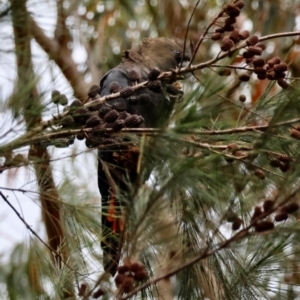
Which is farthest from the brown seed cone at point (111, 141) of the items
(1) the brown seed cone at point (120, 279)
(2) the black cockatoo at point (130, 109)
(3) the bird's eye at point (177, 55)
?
(3) the bird's eye at point (177, 55)

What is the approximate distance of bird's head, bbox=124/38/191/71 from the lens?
2236 mm

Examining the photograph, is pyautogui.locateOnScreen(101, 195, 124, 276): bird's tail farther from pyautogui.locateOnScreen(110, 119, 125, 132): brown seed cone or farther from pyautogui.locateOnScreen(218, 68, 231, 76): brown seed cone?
pyautogui.locateOnScreen(218, 68, 231, 76): brown seed cone

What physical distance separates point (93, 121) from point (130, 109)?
76 centimetres

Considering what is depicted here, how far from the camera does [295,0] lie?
13.2 feet

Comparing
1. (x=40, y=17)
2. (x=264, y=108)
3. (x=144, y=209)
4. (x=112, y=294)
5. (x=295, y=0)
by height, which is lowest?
(x=112, y=294)

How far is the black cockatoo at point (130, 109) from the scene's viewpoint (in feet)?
3.83

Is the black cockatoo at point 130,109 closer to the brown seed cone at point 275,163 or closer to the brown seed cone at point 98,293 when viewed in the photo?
the brown seed cone at point 98,293

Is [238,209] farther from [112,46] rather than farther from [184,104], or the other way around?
[112,46]

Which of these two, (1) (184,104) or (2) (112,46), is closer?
(1) (184,104)

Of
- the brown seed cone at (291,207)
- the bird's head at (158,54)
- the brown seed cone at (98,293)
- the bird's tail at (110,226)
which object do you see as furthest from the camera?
the bird's head at (158,54)

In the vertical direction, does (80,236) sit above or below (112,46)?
below

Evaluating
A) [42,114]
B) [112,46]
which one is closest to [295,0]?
[112,46]

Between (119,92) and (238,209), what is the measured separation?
32cm

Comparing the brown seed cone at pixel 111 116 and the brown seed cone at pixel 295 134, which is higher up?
the brown seed cone at pixel 111 116
